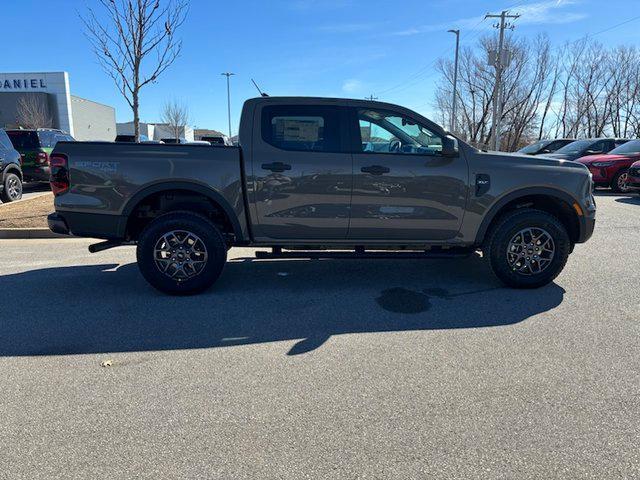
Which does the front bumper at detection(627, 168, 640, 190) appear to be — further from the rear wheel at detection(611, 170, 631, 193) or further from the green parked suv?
the green parked suv

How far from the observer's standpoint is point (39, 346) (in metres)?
3.53

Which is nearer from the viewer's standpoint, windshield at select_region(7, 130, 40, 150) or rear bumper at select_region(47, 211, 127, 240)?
rear bumper at select_region(47, 211, 127, 240)

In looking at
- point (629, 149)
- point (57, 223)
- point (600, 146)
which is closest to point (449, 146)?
point (57, 223)

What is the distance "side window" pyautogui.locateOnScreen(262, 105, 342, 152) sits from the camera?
4.60 metres

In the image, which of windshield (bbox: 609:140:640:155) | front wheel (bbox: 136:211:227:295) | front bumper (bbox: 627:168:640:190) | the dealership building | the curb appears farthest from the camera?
the dealership building

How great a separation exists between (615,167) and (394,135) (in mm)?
12268

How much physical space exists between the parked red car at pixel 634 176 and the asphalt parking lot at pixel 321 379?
28.7 ft

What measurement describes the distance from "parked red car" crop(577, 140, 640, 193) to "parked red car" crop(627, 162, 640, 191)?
88cm

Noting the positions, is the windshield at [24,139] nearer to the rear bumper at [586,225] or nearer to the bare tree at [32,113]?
the rear bumper at [586,225]

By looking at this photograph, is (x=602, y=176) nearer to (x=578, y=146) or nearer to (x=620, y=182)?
(x=620, y=182)

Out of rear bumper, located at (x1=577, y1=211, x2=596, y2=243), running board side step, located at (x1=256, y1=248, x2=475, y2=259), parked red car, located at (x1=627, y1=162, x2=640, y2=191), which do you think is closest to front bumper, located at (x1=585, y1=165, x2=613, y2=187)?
parked red car, located at (x1=627, y1=162, x2=640, y2=191)

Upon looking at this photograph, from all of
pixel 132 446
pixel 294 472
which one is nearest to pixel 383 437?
pixel 294 472

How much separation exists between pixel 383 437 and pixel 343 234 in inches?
101

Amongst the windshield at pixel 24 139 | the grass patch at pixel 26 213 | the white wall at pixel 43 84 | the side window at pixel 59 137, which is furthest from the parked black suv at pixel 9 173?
the white wall at pixel 43 84
